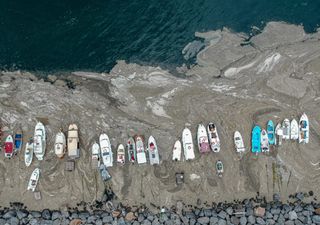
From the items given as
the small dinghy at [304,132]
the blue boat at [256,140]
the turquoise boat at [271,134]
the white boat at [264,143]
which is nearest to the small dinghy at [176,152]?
the blue boat at [256,140]

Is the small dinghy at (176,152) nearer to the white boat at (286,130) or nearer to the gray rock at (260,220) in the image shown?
the gray rock at (260,220)

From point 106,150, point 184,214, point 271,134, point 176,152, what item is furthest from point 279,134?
point 106,150

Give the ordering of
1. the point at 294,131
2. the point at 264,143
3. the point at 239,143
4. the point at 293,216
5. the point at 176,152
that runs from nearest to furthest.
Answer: the point at 293,216
the point at 176,152
the point at 239,143
the point at 264,143
the point at 294,131

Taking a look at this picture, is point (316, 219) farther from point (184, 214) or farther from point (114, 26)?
point (114, 26)

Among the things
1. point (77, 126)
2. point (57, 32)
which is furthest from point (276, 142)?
point (57, 32)

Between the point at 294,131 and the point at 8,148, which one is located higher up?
the point at 8,148

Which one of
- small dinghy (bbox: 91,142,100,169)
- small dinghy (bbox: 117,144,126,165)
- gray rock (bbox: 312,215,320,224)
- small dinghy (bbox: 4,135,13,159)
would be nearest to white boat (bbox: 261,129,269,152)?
gray rock (bbox: 312,215,320,224)

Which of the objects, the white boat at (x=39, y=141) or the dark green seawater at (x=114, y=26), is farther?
the dark green seawater at (x=114, y=26)
